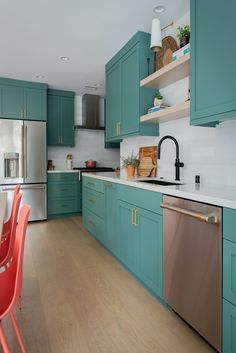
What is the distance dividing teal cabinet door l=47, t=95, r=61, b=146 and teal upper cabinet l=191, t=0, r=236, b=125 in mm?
3673

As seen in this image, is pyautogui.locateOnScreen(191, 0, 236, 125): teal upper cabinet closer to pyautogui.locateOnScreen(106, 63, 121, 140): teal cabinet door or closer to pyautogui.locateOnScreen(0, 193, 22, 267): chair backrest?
pyautogui.locateOnScreen(0, 193, 22, 267): chair backrest

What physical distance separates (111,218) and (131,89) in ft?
4.99

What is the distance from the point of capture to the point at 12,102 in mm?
4352

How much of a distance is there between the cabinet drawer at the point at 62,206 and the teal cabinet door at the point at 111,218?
2.15 meters

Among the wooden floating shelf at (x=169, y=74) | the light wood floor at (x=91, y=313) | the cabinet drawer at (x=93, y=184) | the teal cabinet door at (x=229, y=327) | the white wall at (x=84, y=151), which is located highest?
the wooden floating shelf at (x=169, y=74)

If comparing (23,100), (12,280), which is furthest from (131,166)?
(23,100)

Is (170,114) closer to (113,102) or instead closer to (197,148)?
(197,148)

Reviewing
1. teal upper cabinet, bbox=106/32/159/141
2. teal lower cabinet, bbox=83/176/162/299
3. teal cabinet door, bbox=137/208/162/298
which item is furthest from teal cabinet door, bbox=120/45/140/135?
teal cabinet door, bbox=137/208/162/298

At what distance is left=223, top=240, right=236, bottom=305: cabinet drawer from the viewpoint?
1.26m

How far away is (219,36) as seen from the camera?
164cm

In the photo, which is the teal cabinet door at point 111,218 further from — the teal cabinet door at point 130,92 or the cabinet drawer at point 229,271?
the cabinet drawer at point 229,271

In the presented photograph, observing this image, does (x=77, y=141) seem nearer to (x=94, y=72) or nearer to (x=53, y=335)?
(x=94, y=72)

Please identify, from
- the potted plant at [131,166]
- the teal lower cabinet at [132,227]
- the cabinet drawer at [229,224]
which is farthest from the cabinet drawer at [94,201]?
the cabinet drawer at [229,224]

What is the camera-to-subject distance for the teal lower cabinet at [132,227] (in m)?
1.96
